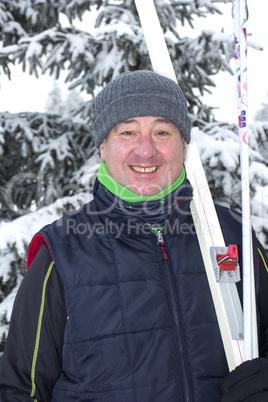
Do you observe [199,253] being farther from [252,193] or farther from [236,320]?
[252,193]

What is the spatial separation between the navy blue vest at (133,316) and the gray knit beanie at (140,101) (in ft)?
1.25

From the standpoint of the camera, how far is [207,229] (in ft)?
4.74

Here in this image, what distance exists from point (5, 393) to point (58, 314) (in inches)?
12.0

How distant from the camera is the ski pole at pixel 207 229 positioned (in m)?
1.29

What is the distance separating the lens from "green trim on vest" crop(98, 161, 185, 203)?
1418 millimetres

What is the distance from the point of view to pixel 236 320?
1315 millimetres

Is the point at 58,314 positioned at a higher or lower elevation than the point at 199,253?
lower

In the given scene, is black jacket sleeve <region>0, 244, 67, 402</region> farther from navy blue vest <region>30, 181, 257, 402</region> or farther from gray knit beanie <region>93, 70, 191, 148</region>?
gray knit beanie <region>93, 70, 191, 148</region>

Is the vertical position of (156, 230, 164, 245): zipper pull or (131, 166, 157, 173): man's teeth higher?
(131, 166, 157, 173): man's teeth

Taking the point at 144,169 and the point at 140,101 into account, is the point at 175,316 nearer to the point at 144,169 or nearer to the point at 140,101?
the point at 144,169

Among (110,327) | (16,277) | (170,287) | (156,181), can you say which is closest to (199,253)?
(170,287)

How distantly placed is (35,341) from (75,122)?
3397 mm

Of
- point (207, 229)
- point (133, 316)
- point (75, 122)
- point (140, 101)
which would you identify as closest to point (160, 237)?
point (207, 229)

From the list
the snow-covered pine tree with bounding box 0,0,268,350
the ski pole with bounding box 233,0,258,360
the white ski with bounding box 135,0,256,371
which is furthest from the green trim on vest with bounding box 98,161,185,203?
the snow-covered pine tree with bounding box 0,0,268,350
